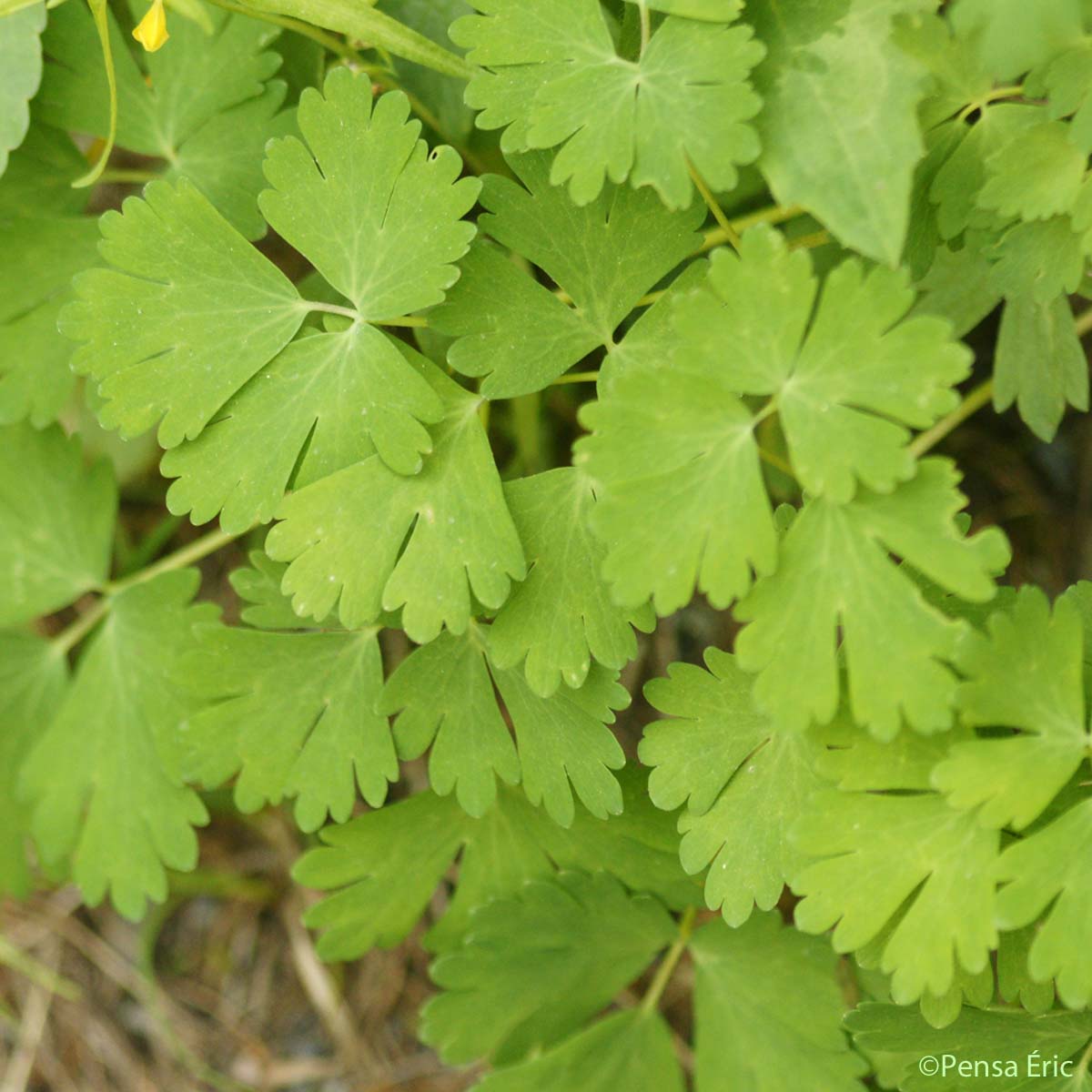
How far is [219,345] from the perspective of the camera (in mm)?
1431

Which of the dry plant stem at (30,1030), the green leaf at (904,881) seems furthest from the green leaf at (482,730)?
the dry plant stem at (30,1030)

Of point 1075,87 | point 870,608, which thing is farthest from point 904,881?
point 1075,87

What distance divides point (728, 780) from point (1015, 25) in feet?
3.08

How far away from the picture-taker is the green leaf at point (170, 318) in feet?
4.66

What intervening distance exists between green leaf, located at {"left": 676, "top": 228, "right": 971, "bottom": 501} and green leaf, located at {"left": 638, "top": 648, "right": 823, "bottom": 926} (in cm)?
37

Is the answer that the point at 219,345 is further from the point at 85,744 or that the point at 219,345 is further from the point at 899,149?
the point at 899,149

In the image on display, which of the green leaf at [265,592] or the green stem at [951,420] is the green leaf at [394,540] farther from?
the green stem at [951,420]

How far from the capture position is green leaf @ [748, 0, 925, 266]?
3.96 ft

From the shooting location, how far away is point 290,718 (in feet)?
5.13

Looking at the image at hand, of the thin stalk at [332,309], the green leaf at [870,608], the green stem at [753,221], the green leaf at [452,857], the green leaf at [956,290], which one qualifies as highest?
the thin stalk at [332,309]

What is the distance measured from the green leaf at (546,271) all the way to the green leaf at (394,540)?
0.45 ft

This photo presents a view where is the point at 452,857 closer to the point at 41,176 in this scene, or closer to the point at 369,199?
the point at 369,199

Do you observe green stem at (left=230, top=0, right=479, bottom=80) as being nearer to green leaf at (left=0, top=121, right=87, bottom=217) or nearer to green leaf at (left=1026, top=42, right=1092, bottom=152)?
green leaf at (left=0, top=121, right=87, bottom=217)

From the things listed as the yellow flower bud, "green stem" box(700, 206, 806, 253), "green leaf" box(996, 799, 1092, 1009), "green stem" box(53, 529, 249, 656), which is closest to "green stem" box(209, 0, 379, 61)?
the yellow flower bud
